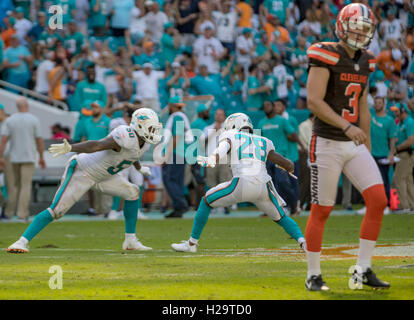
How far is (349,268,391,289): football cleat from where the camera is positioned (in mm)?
5898

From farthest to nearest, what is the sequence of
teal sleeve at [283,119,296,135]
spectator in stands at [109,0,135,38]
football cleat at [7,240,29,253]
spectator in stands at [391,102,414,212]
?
spectator in stands at [109,0,135,38], spectator in stands at [391,102,414,212], teal sleeve at [283,119,296,135], football cleat at [7,240,29,253]

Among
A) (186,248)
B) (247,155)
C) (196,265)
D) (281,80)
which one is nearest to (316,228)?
(196,265)

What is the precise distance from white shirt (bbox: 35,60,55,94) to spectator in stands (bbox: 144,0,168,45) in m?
2.76

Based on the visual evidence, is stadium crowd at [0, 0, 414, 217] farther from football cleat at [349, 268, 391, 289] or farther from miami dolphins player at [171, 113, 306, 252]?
football cleat at [349, 268, 391, 289]

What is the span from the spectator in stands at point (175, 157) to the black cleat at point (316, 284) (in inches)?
360

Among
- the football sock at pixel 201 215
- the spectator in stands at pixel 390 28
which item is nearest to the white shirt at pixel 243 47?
the spectator in stands at pixel 390 28

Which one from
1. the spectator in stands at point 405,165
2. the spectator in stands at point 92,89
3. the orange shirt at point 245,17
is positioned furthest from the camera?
the orange shirt at point 245,17

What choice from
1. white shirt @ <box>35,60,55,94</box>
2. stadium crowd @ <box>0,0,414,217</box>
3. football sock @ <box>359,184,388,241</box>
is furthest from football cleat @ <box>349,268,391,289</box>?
white shirt @ <box>35,60,55,94</box>

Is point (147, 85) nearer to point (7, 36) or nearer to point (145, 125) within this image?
point (7, 36)

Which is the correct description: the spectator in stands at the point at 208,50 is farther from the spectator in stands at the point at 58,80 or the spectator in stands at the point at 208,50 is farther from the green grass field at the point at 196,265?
the green grass field at the point at 196,265

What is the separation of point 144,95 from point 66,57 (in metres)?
2.15

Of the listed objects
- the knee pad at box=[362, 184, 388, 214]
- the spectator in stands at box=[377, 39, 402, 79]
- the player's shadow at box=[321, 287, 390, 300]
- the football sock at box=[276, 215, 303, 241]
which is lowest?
the football sock at box=[276, 215, 303, 241]

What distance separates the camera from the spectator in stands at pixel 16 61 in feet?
59.2
